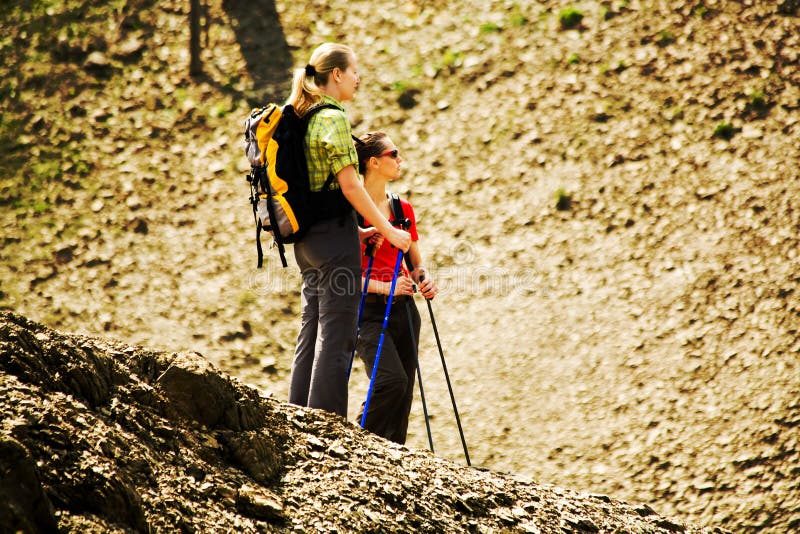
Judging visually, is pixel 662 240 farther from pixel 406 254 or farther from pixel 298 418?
pixel 298 418

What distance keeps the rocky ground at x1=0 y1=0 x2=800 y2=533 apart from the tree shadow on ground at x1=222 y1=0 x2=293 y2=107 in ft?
0.15

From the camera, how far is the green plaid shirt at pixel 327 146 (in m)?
4.73

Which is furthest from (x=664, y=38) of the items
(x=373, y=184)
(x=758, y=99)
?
(x=373, y=184)

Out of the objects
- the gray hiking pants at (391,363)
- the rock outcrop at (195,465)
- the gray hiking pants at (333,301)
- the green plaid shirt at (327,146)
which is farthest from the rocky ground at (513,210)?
the green plaid shirt at (327,146)

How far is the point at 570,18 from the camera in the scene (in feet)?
41.5

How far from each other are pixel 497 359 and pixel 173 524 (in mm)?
6437

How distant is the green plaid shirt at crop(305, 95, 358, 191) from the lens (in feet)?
→ 15.5

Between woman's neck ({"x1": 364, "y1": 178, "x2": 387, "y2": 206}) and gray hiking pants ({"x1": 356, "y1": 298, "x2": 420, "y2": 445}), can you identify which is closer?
gray hiking pants ({"x1": 356, "y1": 298, "x2": 420, "y2": 445})

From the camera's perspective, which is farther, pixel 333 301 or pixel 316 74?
pixel 316 74

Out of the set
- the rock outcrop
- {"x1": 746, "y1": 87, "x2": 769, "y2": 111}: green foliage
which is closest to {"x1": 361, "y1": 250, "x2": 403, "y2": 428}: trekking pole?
the rock outcrop

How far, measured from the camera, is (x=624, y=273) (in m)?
9.88

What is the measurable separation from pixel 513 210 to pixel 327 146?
637 cm

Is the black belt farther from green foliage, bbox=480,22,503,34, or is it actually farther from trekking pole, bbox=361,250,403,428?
green foliage, bbox=480,22,503,34

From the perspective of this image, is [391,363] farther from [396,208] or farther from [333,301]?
[396,208]
